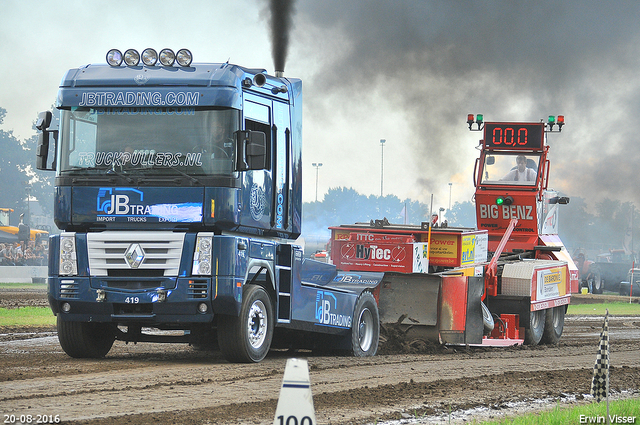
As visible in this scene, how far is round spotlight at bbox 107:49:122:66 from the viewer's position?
34.1 feet

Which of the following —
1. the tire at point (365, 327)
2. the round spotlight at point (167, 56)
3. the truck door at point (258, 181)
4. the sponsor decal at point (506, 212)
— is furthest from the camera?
the sponsor decal at point (506, 212)

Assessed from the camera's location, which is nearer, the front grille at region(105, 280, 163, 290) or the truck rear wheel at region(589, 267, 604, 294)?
the front grille at region(105, 280, 163, 290)

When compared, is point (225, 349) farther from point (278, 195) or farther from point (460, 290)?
point (460, 290)

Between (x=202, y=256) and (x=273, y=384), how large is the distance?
5.90 ft

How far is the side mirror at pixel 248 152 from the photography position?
9.93 metres

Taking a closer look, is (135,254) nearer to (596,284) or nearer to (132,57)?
(132,57)

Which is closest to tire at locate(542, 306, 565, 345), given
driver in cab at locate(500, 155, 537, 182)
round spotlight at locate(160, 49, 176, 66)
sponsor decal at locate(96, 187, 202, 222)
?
driver in cab at locate(500, 155, 537, 182)

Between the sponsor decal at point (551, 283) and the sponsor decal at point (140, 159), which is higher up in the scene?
the sponsor decal at point (140, 159)

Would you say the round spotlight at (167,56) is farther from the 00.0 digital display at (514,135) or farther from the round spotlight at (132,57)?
the 00.0 digital display at (514,135)

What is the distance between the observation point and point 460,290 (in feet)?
46.6

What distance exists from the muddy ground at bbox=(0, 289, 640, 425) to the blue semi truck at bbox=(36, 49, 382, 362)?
730mm

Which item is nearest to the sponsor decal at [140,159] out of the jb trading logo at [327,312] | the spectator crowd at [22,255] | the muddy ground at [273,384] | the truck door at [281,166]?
the truck door at [281,166]

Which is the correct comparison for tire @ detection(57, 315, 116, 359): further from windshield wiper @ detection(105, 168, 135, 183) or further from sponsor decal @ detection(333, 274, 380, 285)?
sponsor decal @ detection(333, 274, 380, 285)

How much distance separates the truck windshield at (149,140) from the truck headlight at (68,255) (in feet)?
2.56
